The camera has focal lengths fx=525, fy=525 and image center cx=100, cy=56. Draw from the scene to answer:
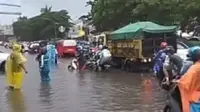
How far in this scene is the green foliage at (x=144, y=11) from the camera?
3794 cm

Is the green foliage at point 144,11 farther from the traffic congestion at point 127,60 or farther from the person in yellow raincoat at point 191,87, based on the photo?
the person in yellow raincoat at point 191,87

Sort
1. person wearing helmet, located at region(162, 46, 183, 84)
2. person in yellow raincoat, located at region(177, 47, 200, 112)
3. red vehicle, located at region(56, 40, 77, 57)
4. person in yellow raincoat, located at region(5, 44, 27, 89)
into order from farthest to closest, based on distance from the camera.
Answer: red vehicle, located at region(56, 40, 77, 57)
person in yellow raincoat, located at region(5, 44, 27, 89)
person wearing helmet, located at region(162, 46, 183, 84)
person in yellow raincoat, located at region(177, 47, 200, 112)

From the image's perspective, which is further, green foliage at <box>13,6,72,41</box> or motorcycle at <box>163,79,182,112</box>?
green foliage at <box>13,6,72,41</box>

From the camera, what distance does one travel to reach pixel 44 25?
404ft

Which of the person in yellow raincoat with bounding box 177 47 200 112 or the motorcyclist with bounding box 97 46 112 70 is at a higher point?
the person in yellow raincoat with bounding box 177 47 200 112

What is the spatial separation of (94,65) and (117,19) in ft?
72.2

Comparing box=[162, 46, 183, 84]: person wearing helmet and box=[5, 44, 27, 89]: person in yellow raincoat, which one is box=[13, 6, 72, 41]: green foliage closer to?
box=[5, 44, 27, 89]: person in yellow raincoat

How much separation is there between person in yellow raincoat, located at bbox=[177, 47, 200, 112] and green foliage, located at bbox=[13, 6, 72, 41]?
351ft

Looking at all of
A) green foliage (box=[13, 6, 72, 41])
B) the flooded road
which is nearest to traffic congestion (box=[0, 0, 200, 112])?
the flooded road

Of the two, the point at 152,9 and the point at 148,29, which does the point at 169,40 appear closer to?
the point at 148,29

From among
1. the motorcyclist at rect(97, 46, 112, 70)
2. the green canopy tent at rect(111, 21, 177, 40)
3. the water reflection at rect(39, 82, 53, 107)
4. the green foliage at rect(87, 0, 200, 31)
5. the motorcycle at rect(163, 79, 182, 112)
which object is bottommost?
the water reflection at rect(39, 82, 53, 107)

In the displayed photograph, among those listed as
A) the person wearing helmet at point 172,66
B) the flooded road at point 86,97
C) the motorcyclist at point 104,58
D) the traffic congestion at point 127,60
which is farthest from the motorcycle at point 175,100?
the motorcyclist at point 104,58

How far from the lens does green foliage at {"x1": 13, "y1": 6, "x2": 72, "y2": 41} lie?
11869 cm

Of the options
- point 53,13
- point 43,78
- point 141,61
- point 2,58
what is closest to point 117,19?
point 2,58
